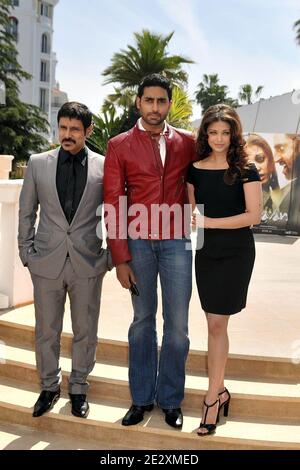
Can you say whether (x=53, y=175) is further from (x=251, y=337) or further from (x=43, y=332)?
(x=251, y=337)

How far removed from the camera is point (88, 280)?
10.3 ft

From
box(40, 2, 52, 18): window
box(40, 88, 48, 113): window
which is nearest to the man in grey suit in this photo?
box(40, 88, 48, 113): window

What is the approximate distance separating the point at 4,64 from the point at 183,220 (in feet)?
74.2

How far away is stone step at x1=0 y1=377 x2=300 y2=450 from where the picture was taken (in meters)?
3.09

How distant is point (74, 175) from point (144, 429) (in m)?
1.50

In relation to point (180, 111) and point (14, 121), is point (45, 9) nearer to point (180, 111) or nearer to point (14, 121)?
point (14, 121)

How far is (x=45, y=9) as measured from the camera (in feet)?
167

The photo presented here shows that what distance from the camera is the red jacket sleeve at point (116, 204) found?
9.57 feet

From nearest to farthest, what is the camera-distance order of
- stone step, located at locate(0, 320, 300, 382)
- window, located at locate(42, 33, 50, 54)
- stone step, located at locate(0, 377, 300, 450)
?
stone step, located at locate(0, 377, 300, 450)
stone step, located at locate(0, 320, 300, 382)
window, located at locate(42, 33, 50, 54)

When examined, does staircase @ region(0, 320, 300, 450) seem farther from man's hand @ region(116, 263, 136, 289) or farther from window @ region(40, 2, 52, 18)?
window @ region(40, 2, 52, 18)

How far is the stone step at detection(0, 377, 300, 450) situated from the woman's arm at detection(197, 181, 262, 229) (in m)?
1.21

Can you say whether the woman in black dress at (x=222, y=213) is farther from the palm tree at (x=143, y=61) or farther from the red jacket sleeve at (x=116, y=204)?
the palm tree at (x=143, y=61)

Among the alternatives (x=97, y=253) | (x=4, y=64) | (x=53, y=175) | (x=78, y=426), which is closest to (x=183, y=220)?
(x=97, y=253)

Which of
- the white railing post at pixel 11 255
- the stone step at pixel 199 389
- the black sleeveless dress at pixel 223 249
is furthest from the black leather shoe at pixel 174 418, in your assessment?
the white railing post at pixel 11 255
